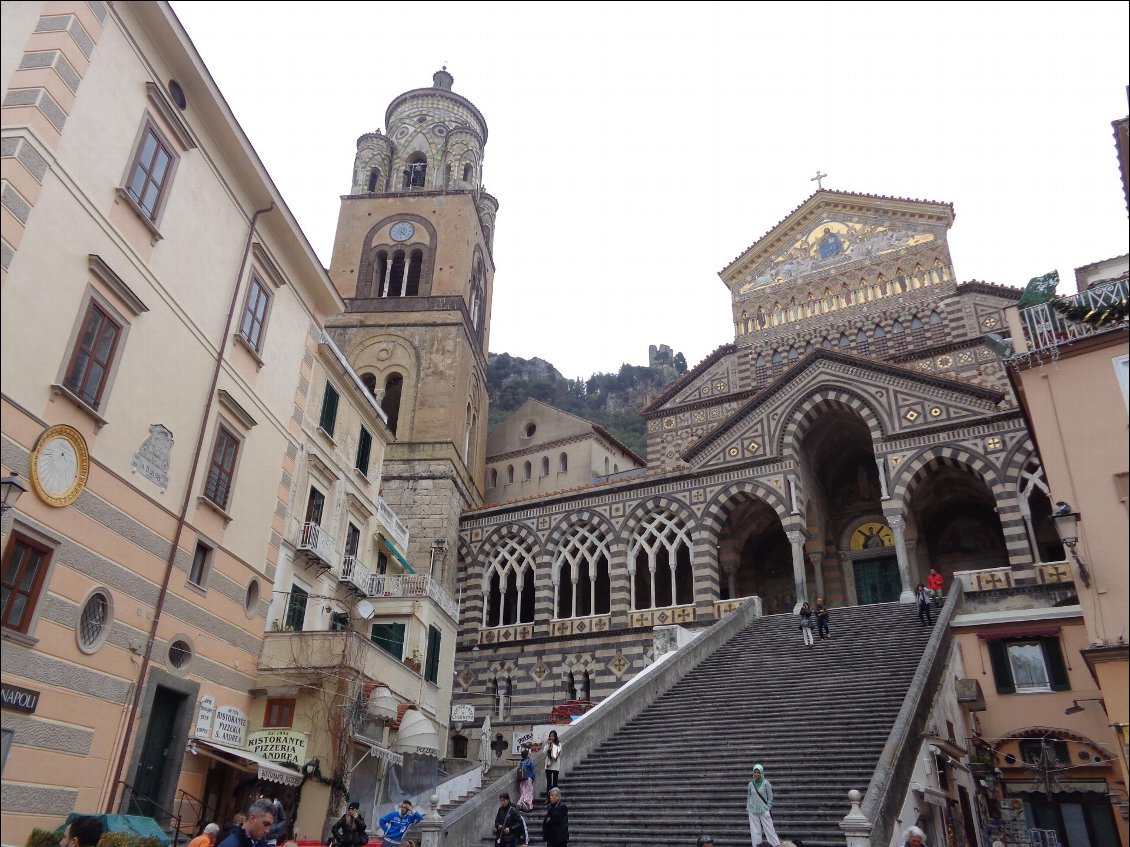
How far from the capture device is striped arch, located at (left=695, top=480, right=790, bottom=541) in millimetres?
26266

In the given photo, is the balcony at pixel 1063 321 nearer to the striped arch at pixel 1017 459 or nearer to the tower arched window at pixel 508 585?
the striped arch at pixel 1017 459

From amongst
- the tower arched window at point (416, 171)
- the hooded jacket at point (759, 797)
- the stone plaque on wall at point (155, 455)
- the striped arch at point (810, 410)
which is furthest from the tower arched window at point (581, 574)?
the tower arched window at point (416, 171)

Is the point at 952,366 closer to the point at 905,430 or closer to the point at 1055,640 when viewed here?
the point at 905,430

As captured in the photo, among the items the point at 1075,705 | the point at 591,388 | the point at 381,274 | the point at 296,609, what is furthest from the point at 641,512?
the point at 591,388

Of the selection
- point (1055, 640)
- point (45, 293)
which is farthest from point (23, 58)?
point (1055, 640)

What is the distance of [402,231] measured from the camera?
36.9 meters

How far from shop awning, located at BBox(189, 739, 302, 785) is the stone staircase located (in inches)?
163

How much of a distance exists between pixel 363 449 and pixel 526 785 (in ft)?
38.1

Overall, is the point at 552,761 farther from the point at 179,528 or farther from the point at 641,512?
the point at 641,512

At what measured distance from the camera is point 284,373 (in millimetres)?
17266

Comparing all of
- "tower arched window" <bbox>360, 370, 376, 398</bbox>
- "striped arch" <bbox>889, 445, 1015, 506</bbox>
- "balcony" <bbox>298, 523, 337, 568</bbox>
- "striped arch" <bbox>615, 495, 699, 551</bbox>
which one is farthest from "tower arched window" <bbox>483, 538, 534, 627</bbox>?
"striped arch" <bbox>889, 445, 1015, 506</bbox>

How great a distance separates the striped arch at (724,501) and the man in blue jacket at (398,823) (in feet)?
49.6

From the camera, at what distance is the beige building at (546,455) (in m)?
37.4

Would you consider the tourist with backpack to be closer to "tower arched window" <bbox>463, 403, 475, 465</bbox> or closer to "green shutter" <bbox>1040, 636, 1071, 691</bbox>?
"green shutter" <bbox>1040, 636, 1071, 691</bbox>
